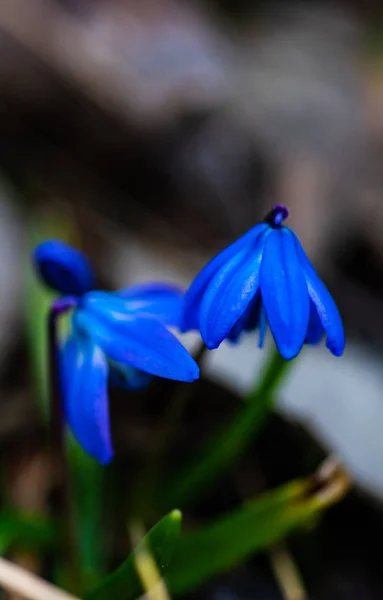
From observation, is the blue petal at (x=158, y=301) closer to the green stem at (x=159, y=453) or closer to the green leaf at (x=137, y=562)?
the green stem at (x=159, y=453)

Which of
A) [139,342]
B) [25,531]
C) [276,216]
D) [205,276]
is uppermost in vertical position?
[276,216]

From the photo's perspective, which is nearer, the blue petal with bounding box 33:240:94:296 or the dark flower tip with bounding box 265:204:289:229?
the dark flower tip with bounding box 265:204:289:229

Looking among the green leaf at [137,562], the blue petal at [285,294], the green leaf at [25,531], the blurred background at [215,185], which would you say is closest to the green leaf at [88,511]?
the green leaf at [25,531]

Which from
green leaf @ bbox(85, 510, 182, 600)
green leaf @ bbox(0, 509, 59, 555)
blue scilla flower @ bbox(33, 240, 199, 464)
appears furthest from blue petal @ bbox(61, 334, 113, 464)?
green leaf @ bbox(0, 509, 59, 555)

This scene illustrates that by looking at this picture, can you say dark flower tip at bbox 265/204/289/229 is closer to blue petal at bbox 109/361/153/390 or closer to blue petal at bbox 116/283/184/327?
blue petal at bbox 116/283/184/327

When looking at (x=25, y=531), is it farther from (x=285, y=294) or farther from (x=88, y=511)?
(x=285, y=294)

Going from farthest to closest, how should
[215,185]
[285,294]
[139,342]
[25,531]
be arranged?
[215,185]
[25,531]
[139,342]
[285,294]

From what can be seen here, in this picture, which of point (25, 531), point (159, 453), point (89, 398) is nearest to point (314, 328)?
point (89, 398)
